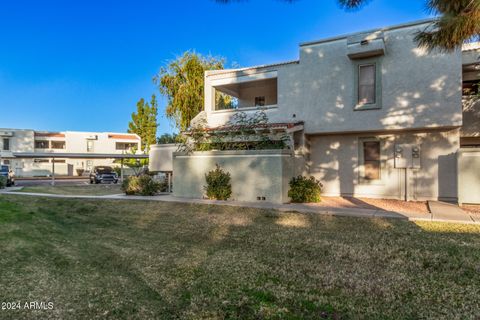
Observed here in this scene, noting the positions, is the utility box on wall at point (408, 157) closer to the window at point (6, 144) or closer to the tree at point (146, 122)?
the tree at point (146, 122)

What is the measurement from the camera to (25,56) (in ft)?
97.2

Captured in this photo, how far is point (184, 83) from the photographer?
26.2 m

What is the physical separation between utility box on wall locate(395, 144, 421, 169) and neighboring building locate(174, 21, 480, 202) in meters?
0.04

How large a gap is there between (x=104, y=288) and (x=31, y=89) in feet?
135

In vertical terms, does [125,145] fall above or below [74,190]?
above

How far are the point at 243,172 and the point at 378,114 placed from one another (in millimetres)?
6302

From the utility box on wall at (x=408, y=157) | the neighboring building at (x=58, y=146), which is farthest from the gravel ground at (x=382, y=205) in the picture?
the neighboring building at (x=58, y=146)

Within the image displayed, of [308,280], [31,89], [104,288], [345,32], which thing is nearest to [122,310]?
[104,288]

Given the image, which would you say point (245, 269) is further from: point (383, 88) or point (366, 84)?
point (366, 84)

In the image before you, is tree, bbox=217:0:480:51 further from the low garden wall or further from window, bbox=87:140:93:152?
window, bbox=87:140:93:152

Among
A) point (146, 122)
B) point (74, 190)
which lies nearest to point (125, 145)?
point (146, 122)

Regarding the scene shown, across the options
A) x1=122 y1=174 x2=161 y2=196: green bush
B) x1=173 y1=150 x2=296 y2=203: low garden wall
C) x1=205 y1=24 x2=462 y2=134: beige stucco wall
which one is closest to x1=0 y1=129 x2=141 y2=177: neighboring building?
x1=122 y1=174 x2=161 y2=196: green bush

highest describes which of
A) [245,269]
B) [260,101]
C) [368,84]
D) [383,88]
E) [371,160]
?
[260,101]

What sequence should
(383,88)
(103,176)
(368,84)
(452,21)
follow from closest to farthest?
(452,21) < (383,88) < (368,84) < (103,176)
